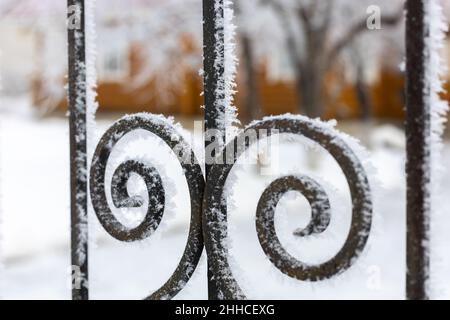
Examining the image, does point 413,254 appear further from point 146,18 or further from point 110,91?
point 110,91

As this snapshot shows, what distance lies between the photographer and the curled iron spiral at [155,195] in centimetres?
118

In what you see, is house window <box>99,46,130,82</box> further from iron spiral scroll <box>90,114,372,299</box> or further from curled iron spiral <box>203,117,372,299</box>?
curled iron spiral <box>203,117,372,299</box>

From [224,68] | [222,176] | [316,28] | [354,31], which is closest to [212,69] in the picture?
[224,68]

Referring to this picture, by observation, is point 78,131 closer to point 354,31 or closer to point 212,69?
point 212,69

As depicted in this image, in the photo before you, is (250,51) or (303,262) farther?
(250,51)

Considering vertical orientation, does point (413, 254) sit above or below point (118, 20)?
below

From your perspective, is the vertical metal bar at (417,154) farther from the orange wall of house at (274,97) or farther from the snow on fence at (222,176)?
the orange wall of house at (274,97)

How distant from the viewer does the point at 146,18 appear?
12062 mm

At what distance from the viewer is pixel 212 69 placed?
1.19 metres

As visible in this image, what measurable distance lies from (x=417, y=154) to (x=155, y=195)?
46cm
